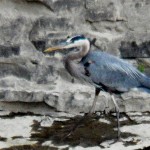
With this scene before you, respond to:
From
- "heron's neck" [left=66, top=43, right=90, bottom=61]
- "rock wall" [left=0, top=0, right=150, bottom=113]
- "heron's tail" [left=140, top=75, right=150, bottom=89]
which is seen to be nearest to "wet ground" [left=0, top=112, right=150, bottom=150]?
"rock wall" [left=0, top=0, right=150, bottom=113]

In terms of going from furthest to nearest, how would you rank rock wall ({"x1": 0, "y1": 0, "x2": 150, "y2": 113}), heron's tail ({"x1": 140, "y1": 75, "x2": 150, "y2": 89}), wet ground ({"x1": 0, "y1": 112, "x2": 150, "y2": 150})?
rock wall ({"x1": 0, "y1": 0, "x2": 150, "y2": 113}) < heron's tail ({"x1": 140, "y1": 75, "x2": 150, "y2": 89}) < wet ground ({"x1": 0, "y1": 112, "x2": 150, "y2": 150})

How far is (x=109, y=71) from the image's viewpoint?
13.7 feet

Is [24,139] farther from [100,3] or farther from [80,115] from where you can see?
[100,3]

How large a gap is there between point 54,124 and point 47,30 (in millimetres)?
714

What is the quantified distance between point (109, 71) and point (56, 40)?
0.59m

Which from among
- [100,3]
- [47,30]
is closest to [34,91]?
[47,30]

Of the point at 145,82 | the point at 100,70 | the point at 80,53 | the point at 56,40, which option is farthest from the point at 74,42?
the point at 145,82

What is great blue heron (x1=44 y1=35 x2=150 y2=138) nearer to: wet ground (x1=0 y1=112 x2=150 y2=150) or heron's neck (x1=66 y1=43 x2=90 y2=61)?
heron's neck (x1=66 y1=43 x2=90 y2=61)

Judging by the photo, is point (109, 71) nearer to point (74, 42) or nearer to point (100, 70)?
point (100, 70)

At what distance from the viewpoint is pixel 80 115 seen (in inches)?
181

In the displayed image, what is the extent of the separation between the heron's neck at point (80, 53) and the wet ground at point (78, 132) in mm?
463

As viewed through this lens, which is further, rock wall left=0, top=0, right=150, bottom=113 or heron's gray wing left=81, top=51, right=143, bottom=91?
rock wall left=0, top=0, right=150, bottom=113

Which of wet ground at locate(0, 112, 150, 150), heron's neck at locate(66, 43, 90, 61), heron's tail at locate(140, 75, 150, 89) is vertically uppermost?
heron's neck at locate(66, 43, 90, 61)

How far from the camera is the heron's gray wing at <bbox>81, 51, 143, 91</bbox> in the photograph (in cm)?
416
